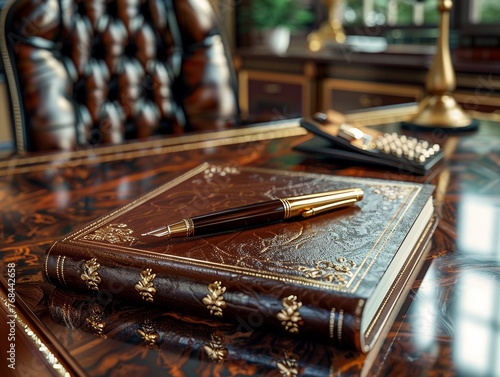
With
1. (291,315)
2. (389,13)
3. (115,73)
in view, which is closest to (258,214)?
(291,315)

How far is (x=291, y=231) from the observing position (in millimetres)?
474

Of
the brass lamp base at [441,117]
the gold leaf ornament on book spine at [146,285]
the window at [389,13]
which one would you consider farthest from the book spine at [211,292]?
the window at [389,13]

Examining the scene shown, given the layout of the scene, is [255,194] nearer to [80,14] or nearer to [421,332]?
[421,332]

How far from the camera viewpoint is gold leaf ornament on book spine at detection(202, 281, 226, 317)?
387mm

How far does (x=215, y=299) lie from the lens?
0.39 metres

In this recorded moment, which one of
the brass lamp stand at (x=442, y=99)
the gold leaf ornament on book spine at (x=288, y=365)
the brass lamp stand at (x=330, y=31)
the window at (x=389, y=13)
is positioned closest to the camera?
the gold leaf ornament on book spine at (x=288, y=365)

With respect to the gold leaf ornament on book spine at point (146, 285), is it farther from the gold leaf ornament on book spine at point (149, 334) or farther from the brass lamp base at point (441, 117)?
the brass lamp base at point (441, 117)

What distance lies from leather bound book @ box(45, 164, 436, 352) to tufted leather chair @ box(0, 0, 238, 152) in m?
0.65

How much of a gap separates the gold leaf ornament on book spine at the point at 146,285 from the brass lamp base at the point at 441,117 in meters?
0.72

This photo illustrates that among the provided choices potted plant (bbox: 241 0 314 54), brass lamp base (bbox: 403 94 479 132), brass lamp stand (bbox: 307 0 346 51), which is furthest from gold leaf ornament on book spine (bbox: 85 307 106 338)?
potted plant (bbox: 241 0 314 54)

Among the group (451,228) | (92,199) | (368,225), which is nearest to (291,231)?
(368,225)

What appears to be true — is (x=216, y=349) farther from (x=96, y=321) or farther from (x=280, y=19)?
(x=280, y=19)

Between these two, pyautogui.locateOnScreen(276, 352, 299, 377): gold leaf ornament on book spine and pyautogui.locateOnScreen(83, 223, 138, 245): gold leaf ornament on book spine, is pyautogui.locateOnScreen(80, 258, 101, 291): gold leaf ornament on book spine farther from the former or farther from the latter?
pyautogui.locateOnScreen(276, 352, 299, 377): gold leaf ornament on book spine

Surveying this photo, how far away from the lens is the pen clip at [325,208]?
19.8 inches
